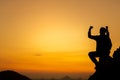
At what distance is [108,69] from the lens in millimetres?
22422

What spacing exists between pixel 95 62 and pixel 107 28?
3.13m

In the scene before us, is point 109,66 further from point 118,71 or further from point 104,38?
point 104,38

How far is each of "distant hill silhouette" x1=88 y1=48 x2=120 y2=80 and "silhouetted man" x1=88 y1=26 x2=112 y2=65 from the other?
64 centimetres

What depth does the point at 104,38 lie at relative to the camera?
22.1 metres

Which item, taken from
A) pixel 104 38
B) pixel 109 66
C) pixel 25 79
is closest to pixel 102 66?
pixel 109 66

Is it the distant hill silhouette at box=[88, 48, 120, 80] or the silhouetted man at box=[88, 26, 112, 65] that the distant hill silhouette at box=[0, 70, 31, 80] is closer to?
the distant hill silhouette at box=[88, 48, 120, 80]

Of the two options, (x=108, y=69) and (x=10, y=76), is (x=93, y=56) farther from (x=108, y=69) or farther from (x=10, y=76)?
(x=10, y=76)

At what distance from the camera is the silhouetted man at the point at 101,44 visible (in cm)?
2200

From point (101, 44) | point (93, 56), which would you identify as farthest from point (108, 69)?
point (101, 44)


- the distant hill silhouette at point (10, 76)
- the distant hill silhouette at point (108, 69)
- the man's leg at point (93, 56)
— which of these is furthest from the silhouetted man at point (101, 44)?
the distant hill silhouette at point (10, 76)

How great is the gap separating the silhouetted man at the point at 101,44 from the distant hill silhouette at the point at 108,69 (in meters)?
0.64

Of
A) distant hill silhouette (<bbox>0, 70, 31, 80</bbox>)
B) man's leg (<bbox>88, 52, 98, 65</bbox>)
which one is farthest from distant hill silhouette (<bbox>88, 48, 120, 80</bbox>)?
distant hill silhouette (<bbox>0, 70, 31, 80</bbox>)

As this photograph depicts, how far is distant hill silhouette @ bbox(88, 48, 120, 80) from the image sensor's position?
2225 centimetres

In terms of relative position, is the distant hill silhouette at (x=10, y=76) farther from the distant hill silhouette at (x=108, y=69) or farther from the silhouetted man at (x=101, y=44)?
the silhouetted man at (x=101, y=44)
